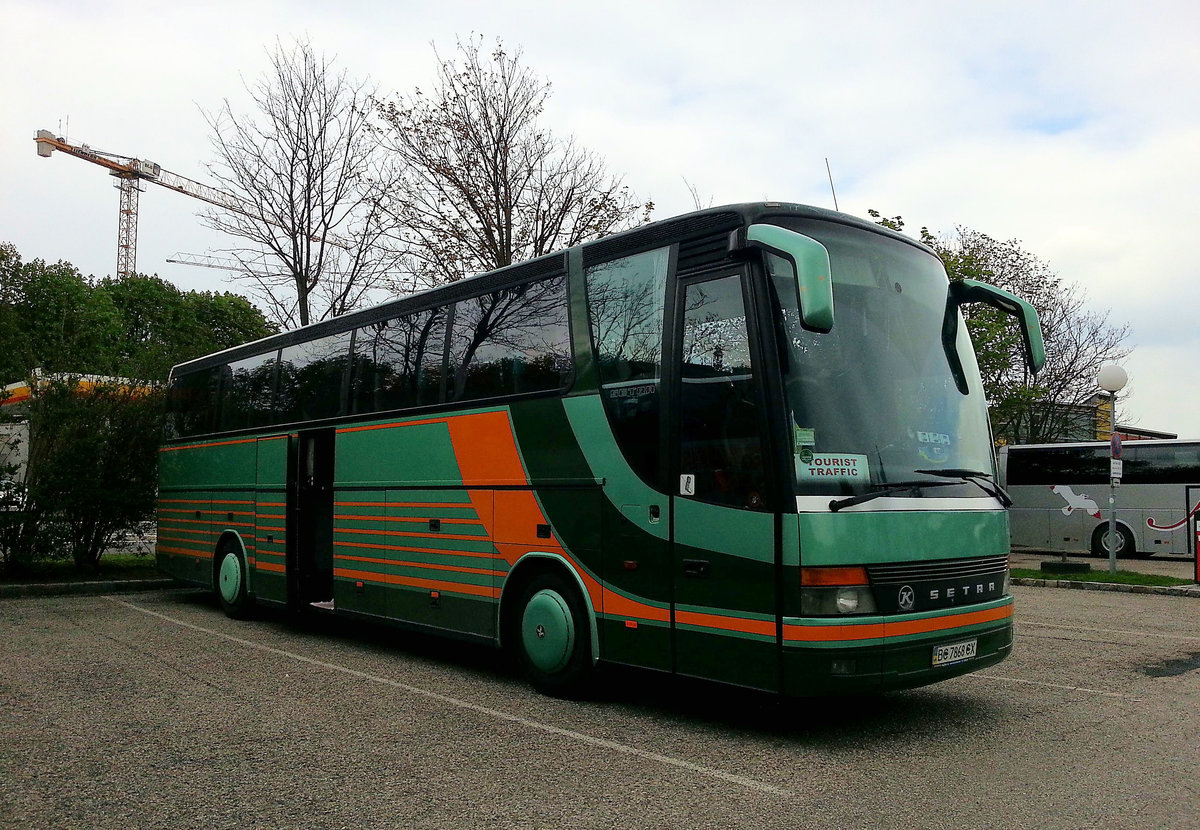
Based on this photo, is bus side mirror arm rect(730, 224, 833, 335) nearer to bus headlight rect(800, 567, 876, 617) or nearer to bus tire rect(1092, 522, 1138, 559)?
bus headlight rect(800, 567, 876, 617)

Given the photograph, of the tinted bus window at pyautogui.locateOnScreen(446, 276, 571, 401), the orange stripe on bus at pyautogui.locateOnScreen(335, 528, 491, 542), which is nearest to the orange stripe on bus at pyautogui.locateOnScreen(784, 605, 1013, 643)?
the tinted bus window at pyautogui.locateOnScreen(446, 276, 571, 401)

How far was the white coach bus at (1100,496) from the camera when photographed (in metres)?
24.4

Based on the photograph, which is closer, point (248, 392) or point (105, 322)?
point (248, 392)

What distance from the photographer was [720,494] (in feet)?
21.4

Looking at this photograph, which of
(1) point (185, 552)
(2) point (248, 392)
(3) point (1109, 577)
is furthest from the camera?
(3) point (1109, 577)

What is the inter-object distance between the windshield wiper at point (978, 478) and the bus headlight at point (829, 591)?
0.96 metres

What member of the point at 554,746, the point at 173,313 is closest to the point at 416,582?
the point at 554,746

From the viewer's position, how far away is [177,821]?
4.81 meters

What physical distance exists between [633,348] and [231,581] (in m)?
7.83

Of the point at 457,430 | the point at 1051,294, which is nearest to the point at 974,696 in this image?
the point at 457,430

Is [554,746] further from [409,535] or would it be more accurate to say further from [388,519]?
[388,519]

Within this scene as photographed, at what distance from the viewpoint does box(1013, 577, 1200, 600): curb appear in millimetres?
16297

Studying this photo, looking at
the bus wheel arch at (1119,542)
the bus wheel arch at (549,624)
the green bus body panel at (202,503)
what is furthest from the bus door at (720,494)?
the bus wheel arch at (1119,542)

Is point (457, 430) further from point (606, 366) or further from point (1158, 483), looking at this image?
point (1158, 483)
